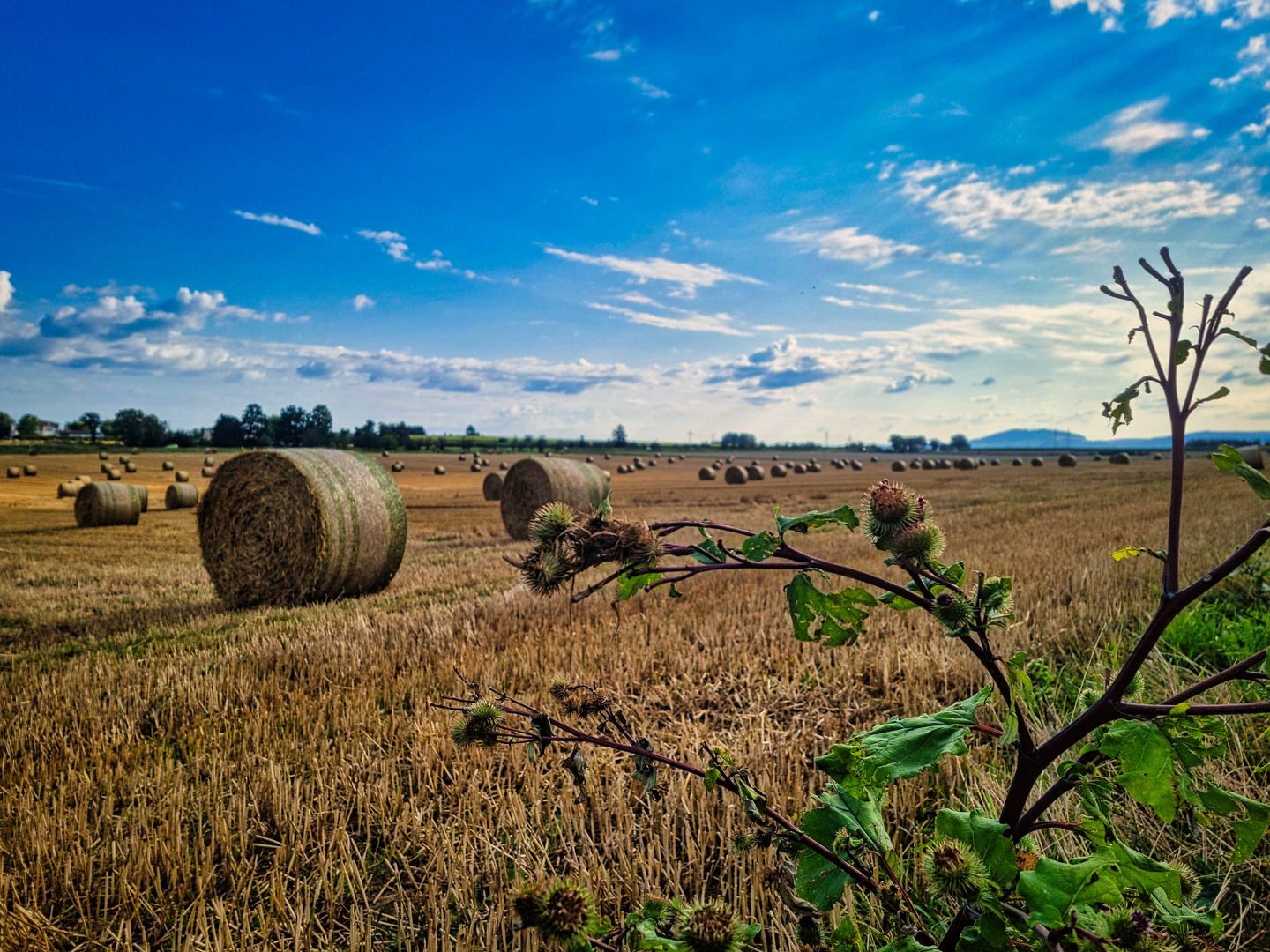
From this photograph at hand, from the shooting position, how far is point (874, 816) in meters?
1.69

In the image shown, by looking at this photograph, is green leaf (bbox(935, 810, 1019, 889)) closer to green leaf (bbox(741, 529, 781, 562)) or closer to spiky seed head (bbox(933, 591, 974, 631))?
spiky seed head (bbox(933, 591, 974, 631))

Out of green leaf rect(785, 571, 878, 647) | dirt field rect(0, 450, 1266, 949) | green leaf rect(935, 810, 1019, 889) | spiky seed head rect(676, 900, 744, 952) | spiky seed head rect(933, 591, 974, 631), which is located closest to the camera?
spiky seed head rect(676, 900, 744, 952)

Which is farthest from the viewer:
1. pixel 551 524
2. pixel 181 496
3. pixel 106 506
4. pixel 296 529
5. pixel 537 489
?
pixel 181 496

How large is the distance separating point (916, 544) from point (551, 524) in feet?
2.76

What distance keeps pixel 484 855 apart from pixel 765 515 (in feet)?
58.0

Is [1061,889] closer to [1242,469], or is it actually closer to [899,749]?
[899,749]

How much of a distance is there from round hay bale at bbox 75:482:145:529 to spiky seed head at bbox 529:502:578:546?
2264 cm

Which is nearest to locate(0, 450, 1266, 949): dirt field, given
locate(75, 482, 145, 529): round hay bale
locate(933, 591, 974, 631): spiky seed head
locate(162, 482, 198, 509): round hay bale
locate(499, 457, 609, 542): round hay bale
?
locate(933, 591, 974, 631): spiky seed head

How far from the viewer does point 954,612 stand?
148 centimetres

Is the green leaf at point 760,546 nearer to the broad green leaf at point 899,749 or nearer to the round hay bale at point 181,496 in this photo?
the broad green leaf at point 899,749

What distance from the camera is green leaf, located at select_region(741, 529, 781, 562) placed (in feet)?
5.05

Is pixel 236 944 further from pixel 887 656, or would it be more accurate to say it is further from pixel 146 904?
pixel 887 656

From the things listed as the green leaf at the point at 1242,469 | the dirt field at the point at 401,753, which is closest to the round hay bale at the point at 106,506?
the dirt field at the point at 401,753

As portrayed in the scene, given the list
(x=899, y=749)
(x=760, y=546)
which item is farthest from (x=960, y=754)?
(x=760, y=546)
